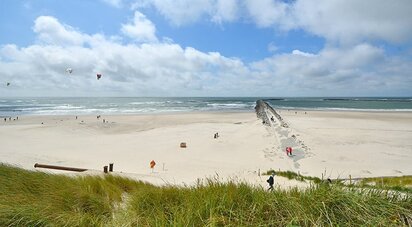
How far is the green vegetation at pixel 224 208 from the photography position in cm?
330

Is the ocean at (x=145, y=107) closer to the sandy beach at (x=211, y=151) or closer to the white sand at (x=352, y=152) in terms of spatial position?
the sandy beach at (x=211, y=151)

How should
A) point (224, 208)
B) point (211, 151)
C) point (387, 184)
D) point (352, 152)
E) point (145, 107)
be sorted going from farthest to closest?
1. point (145, 107)
2. point (211, 151)
3. point (352, 152)
4. point (387, 184)
5. point (224, 208)

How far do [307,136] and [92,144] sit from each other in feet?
75.2

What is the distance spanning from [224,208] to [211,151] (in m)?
19.2

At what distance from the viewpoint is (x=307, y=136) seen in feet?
97.6

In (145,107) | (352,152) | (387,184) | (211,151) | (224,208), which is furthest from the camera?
(145,107)

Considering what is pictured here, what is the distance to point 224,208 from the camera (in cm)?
366

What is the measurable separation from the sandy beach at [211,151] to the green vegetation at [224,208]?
733 cm

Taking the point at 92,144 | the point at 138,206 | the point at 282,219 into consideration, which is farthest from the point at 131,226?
the point at 92,144

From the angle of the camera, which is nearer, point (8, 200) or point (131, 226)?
point (131, 226)

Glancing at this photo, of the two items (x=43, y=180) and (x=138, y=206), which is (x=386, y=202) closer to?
(x=138, y=206)

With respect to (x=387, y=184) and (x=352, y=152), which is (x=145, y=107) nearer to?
(x=352, y=152)

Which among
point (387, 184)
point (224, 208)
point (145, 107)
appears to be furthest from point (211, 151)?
point (145, 107)

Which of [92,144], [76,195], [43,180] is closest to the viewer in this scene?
[76,195]
